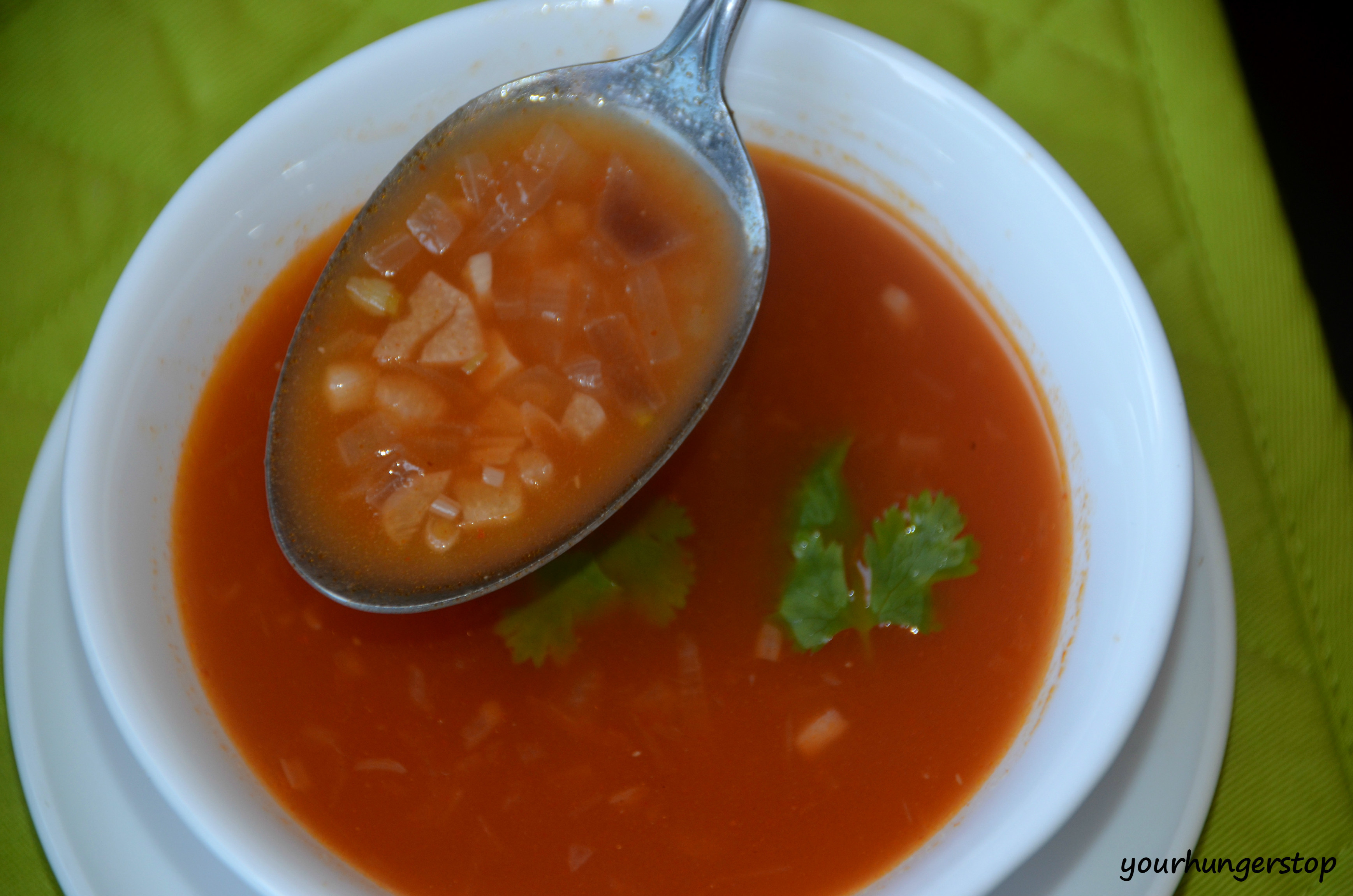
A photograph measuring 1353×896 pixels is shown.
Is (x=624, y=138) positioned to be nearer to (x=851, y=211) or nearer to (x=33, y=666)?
(x=851, y=211)

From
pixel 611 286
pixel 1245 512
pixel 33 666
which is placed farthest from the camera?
pixel 1245 512

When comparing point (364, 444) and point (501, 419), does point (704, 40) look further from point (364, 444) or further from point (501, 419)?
point (364, 444)

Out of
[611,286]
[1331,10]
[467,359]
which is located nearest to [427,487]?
[467,359]

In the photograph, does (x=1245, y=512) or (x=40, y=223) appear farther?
(x=40, y=223)

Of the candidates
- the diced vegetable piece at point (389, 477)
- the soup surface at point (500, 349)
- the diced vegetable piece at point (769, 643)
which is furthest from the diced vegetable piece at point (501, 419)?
the diced vegetable piece at point (769, 643)

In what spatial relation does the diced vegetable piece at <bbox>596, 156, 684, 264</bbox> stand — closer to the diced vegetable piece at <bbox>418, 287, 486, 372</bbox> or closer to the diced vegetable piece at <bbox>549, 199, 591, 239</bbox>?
the diced vegetable piece at <bbox>549, 199, 591, 239</bbox>

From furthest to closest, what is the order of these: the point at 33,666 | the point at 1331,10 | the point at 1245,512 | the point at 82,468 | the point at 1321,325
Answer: the point at 1331,10 < the point at 1321,325 < the point at 1245,512 < the point at 33,666 < the point at 82,468

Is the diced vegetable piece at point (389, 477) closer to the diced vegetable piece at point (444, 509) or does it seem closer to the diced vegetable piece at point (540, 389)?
the diced vegetable piece at point (444, 509)
